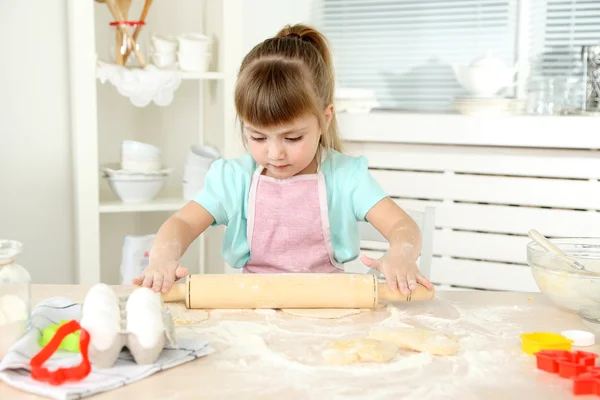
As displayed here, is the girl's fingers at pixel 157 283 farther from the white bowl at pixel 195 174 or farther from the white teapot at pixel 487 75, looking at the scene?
the white teapot at pixel 487 75

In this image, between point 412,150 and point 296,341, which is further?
point 412,150

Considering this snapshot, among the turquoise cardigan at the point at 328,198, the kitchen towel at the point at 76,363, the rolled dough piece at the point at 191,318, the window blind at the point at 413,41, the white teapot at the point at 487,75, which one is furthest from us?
the window blind at the point at 413,41

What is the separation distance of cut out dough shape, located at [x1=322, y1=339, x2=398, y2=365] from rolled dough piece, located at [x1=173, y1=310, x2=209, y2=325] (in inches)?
9.4

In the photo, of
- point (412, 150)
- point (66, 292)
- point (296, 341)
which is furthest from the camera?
point (412, 150)

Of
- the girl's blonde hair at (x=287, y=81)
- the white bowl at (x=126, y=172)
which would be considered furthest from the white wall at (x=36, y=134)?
the girl's blonde hair at (x=287, y=81)

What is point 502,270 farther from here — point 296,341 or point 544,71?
point 296,341

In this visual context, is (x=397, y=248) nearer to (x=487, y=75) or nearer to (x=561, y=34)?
(x=487, y=75)

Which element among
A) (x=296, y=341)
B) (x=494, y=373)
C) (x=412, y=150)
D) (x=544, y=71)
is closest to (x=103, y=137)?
(x=412, y=150)

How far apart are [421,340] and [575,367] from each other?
0.20 m

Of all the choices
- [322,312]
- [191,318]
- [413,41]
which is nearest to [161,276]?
[191,318]

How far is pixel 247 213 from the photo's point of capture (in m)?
1.65

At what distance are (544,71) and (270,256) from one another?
171 centimetres

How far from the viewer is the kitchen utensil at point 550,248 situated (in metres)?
1.19

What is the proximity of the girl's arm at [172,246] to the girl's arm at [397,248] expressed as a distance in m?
0.33
